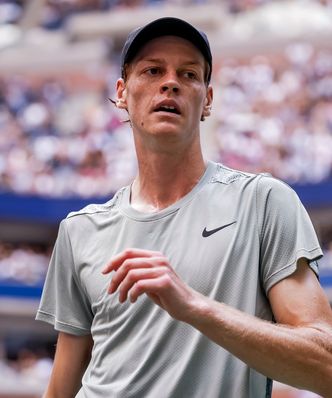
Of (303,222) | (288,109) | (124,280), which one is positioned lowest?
(124,280)

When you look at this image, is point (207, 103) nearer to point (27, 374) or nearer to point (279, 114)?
point (27, 374)

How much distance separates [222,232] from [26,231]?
51.7 feet

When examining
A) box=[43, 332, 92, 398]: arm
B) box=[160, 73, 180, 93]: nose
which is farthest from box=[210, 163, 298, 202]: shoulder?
box=[43, 332, 92, 398]: arm

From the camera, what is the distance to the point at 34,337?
16922mm

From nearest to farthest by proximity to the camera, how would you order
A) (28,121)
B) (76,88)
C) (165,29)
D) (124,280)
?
(124,280) → (165,29) → (28,121) → (76,88)

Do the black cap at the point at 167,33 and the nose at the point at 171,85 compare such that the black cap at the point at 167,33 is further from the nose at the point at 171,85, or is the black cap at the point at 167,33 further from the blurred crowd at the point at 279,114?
the blurred crowd at the point at 279,114

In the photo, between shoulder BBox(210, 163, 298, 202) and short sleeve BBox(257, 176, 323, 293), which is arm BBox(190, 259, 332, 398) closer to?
short sleeve BBox(257, 176, 323, 293)

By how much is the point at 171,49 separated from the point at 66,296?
2.52ft

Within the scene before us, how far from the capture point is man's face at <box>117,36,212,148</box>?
231cm

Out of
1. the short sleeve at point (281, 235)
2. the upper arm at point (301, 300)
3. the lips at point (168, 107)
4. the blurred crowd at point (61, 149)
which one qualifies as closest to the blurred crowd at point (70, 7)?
the blurred crowd at point (61, 149)

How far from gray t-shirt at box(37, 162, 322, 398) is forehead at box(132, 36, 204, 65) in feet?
1.03

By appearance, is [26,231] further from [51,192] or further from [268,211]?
[268,211]

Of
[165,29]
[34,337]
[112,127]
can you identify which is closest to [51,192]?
[112,127]

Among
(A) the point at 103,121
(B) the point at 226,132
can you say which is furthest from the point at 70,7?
(B) the point at 226,132
